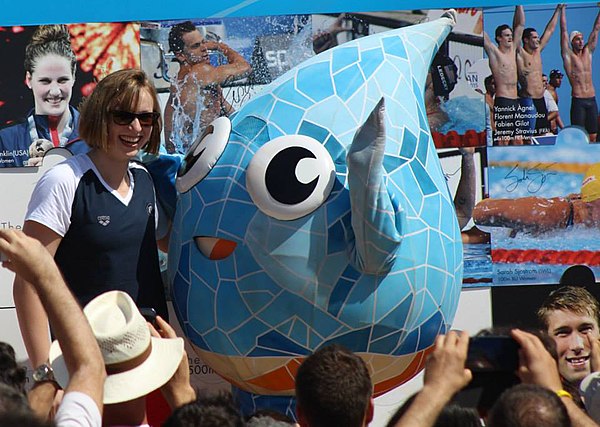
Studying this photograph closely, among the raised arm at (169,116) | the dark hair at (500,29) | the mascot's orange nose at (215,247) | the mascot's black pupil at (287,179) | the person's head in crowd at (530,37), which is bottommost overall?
the mascot's orange nose at (215,247)

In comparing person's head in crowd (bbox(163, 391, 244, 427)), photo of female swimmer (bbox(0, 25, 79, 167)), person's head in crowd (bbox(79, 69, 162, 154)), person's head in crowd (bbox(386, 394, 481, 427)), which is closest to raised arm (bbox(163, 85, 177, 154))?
photo of female swimmer (bbox(0, 25, 79, 167))

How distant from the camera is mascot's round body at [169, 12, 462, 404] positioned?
304 cm

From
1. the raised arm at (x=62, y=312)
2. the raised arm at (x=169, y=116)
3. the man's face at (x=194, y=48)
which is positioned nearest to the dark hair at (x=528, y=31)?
→ the man's face at (x=194, y=48)

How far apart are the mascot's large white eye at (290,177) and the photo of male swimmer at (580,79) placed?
1.82 meters

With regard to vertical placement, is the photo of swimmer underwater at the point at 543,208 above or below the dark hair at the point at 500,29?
below

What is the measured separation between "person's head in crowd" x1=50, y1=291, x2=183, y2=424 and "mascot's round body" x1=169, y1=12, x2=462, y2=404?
0.85 m

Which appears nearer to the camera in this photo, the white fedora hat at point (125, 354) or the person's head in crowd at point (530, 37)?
the white fedora hat at point (125, 354)

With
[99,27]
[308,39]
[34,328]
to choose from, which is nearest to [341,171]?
[34,328]

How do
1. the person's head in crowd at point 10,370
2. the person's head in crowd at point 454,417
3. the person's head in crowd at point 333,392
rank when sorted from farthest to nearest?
the person's head in crowd at point 10,370, the person's head in crowd at point 454,417, the person's head in crowd at point 333,392

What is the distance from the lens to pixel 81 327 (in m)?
1.85

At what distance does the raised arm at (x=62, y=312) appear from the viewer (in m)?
1.80

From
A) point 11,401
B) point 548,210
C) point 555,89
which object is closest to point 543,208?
point 548,210

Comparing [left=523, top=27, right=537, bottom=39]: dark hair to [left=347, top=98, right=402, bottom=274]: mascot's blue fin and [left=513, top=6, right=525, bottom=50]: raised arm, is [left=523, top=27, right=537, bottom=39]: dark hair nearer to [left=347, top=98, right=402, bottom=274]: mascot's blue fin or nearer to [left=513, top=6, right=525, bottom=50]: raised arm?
[left=513, top=6, right=525, bottom=50]: raised arm

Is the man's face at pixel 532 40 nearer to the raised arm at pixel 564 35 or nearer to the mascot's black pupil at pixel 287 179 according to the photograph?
the raised arm at pixel 564 35
